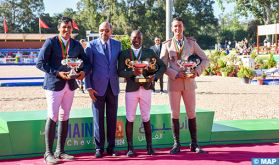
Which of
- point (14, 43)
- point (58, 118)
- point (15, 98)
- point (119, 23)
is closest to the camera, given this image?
point (58, 118)

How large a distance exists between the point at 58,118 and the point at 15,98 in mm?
7929

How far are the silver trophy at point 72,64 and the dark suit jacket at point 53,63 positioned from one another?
146 millimetres

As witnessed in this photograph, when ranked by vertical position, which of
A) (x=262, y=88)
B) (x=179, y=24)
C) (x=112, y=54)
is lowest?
(x=262, y=88)

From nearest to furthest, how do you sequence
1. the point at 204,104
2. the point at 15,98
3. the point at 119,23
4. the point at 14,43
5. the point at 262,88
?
1. the point at 204,104
2. the point at 15,98
3. the point at 262,88
4. the point at 14,43
5. the point at 119,23

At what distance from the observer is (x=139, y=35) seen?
544 cm

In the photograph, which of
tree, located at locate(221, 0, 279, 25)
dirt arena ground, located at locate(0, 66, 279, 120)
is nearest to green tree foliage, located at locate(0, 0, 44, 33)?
tree, located at locate(221, 0, 279, 25)

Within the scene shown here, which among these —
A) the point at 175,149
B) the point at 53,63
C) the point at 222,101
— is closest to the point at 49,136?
the point at 53,63

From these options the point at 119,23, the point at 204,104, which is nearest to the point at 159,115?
the point at 204,104

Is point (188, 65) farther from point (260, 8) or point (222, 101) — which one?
point (260, 8)

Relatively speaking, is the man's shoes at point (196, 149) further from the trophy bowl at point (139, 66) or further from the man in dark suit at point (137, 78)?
the trophy bowl at point (139, 66)

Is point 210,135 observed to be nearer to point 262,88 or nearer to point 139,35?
point 139,35

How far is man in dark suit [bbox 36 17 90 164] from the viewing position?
514 centimetres

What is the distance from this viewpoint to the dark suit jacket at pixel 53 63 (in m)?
5.12

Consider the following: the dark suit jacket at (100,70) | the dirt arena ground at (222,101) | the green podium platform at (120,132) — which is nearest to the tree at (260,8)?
the dirt arena ground at (222,101)
